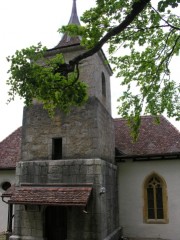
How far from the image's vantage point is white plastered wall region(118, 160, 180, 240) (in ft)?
43.4

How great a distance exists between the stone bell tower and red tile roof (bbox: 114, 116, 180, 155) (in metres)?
2.42

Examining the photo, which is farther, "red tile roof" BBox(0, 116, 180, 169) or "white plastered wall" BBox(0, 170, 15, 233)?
"white plastered wall" BBox(0, 170, 15, 233)

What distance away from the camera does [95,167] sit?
430 inches

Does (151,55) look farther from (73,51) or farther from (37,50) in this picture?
(73,51)

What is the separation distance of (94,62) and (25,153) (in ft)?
17.6

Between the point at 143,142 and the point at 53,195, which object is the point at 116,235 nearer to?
the point at 53,195

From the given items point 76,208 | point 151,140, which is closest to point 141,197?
point 151,140

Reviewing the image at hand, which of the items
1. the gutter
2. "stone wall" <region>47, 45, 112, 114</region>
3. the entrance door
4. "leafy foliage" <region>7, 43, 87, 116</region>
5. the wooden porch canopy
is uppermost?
"stone wall" <region>47, 45, 112, 114</region>

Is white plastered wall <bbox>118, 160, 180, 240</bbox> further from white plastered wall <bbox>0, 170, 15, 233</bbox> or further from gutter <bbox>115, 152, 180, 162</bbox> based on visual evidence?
white plastered wall <bbox>0, 170, 15, 233</bbox>

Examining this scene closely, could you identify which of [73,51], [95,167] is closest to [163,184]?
[95,167]

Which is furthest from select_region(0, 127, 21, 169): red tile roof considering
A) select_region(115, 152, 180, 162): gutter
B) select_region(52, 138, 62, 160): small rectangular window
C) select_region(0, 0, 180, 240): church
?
select_region(115, 152, 180, 162): gutter

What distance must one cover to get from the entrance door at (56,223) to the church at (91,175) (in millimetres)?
39

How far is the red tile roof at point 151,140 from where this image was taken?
14219 millimetres

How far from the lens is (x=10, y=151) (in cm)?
1669
